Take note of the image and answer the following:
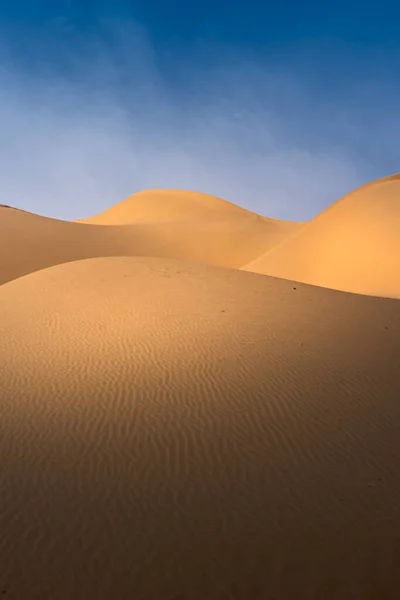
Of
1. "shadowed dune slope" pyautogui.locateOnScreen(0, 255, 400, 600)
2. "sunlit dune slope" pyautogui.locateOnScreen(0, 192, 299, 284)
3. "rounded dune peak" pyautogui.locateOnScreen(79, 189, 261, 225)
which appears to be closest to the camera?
"shadowed dune slope" pyautogui.locateOnScreen(0, 255, 400, 600)

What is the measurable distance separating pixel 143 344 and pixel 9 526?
464cm

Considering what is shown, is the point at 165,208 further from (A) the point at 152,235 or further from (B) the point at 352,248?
(B) the point at 352,248

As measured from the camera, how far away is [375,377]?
23.6 feet

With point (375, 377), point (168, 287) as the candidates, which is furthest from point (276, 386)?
point (168, 287)

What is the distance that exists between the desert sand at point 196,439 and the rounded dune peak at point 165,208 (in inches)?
1513

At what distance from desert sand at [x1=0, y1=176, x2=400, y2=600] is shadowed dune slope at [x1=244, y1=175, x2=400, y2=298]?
948cm

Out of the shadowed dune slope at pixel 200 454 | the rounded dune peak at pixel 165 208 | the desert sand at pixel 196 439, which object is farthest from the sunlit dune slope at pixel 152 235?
the shadowed dune slope at pixel 200 454

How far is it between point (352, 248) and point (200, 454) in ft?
66.3

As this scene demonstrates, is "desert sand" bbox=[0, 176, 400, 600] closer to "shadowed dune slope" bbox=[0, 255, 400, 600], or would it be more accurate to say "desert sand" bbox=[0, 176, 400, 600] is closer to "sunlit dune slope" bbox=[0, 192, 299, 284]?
"shadowed dune slope" bbox=[0, 255, 400, 600]

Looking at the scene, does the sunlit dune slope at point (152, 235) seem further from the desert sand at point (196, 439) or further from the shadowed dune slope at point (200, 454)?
the shadowed dune slope at point (200, 454)

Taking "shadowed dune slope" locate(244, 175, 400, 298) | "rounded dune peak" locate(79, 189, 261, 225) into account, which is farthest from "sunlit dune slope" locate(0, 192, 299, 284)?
"shadowed dune slope" locate(244, 175, 400, 298)

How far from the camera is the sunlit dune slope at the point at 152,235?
30328mm

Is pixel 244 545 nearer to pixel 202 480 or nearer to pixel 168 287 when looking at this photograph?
pixel 202 480

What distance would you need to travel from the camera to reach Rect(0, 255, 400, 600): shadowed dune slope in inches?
139
